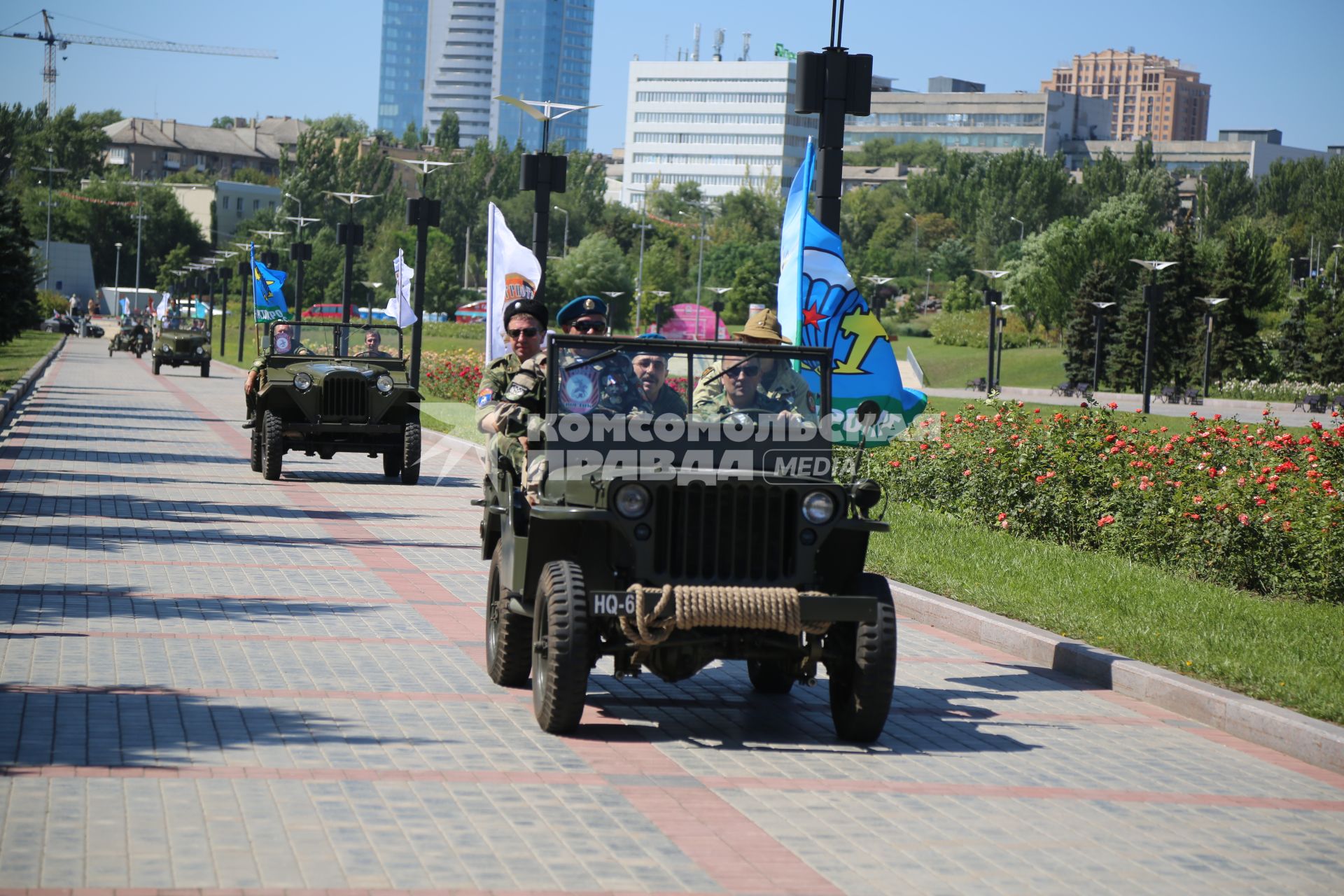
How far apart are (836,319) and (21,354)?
167ft

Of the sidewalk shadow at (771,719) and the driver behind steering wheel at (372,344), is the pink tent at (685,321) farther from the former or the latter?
the sidewalk shadow at (771,719)

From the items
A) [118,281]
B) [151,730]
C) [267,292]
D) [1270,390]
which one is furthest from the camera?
[118,281]

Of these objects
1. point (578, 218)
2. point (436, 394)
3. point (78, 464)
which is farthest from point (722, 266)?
point (78, 464)

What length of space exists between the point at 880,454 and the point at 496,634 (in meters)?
10.1

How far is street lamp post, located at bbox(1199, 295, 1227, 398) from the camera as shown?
59156mm

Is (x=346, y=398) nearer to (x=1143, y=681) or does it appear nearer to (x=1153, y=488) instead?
(x=1153, y=488)

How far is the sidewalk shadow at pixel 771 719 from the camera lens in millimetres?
7707

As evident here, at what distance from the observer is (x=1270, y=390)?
6069 cm

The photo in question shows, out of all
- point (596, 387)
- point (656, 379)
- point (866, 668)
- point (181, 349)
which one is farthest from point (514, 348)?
point (181, 349)

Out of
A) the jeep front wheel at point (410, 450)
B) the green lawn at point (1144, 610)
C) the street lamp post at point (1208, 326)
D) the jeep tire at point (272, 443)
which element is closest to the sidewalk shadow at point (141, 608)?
the green lawn at point (1144, 610)

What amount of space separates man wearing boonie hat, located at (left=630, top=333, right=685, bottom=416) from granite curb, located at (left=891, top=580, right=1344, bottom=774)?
10.4 ft

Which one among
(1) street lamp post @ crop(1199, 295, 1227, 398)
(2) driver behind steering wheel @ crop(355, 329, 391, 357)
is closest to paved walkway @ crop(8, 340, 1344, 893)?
(2) driver behind steering wheel @ crop(355, 329, 391, 357)

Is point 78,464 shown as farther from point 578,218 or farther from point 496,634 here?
point 578,218

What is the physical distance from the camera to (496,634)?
8.68 metres
